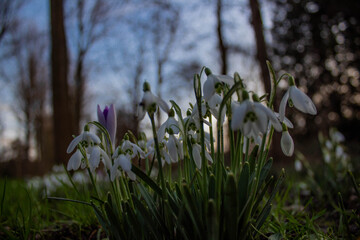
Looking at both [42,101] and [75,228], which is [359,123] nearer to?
[75,228]

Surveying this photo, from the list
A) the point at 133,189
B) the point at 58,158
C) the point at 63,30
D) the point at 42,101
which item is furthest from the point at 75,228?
the point at 42,101

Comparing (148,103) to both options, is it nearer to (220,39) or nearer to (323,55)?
(220,39)

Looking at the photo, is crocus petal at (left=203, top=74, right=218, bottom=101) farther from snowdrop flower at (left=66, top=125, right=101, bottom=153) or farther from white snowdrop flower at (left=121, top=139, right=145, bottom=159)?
snowdrop flower at (left=66, top=125, right=101, bottom=153)

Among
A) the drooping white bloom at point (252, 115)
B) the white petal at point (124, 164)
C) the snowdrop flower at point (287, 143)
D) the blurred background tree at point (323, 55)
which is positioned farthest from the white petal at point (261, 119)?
the blurred background tree at point (323, 55)

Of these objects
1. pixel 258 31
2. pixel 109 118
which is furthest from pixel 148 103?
pixel 258 31

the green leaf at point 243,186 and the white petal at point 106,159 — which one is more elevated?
the white petal at point 106,159

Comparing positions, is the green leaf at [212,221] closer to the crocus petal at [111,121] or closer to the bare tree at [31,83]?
the crocus petal at [111,121]

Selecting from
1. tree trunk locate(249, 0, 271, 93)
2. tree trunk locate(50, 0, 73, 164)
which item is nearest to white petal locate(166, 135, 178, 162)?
tree trunk locate(50, 0, 73, 164)
